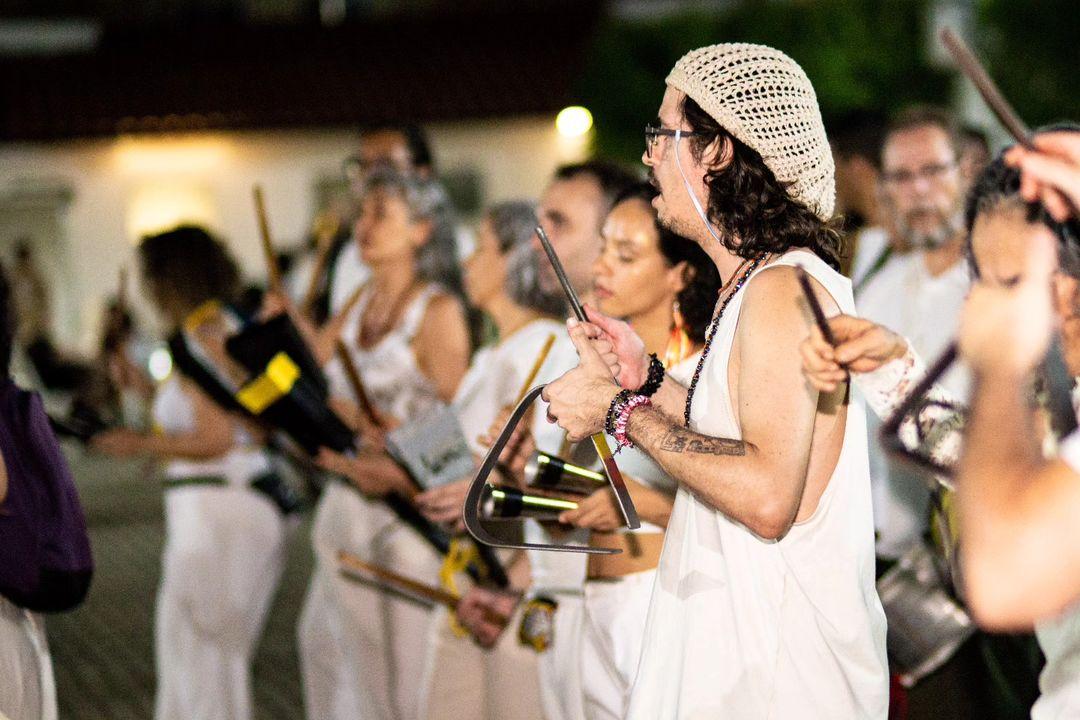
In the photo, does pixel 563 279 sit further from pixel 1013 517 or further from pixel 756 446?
pixel 1013 517

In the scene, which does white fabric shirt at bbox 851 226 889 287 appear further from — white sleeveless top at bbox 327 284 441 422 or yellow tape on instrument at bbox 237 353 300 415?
yellow tape on instrument at bbox 237 353 300 415

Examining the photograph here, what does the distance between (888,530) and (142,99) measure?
20.7 m

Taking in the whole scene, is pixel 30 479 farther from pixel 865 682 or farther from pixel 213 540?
pixel 213 540

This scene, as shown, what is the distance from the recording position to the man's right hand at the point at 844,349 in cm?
212

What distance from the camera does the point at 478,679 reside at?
4.23 meters

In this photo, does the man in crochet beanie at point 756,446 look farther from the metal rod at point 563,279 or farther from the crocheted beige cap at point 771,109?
the metal rod at point 563,279

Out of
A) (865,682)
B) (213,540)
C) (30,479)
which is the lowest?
(213,540)

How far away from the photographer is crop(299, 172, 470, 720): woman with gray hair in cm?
509

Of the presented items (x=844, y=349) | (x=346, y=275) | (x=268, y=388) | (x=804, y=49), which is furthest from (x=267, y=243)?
(x=804, y=49)

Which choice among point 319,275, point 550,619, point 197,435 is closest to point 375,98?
point 319,275

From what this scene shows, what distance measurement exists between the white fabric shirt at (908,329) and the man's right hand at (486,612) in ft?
4.47

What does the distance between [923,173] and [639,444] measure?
2986 mm

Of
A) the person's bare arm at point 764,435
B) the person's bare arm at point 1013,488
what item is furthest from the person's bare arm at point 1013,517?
the person's bare arm at point 764,435

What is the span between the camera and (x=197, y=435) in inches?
214
